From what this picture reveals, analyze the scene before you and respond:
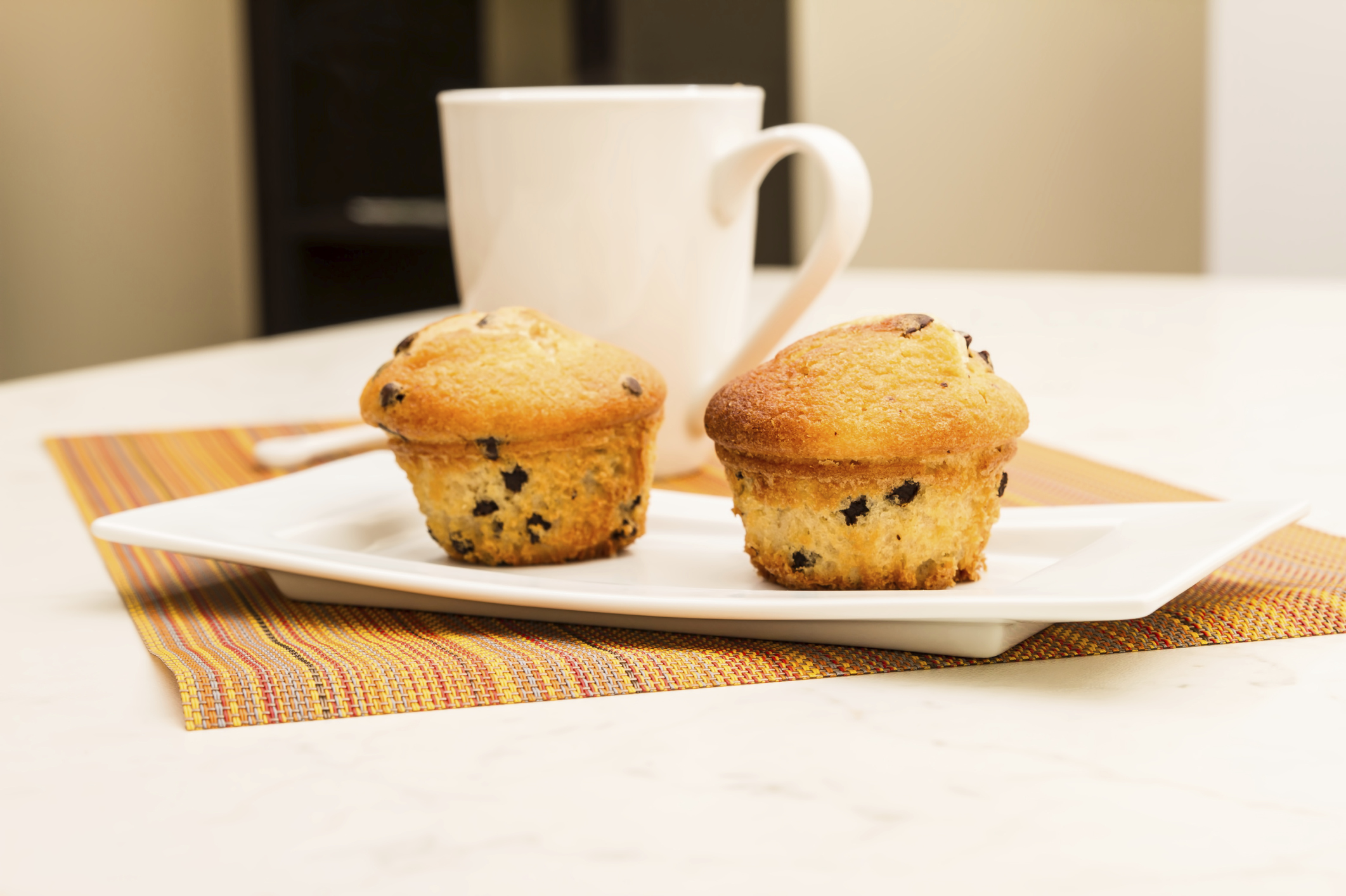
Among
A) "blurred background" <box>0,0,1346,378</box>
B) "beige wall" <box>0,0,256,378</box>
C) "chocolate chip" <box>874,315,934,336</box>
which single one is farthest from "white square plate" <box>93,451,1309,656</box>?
"beige wall" <box>0,0,256,378</box>

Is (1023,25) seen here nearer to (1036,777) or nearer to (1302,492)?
(1302,492)

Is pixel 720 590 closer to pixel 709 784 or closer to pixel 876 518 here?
pixel 876 518

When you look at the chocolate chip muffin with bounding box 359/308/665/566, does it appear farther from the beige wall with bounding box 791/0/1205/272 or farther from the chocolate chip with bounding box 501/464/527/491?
the beige wall with bounding box 791/0/1205/272

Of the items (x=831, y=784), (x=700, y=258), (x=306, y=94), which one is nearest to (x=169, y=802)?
(x=831, y=784)

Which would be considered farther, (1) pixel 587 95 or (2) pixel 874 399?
(1) pixel 587 95

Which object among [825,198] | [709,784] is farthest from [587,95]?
[709,784]

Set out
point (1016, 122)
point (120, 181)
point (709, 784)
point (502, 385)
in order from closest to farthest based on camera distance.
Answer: point (709, 784)
point (502, 385)
point (120, 181)
point (1016, 122)

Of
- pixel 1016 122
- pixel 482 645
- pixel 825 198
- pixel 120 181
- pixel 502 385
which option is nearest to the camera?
pixel 482 645
